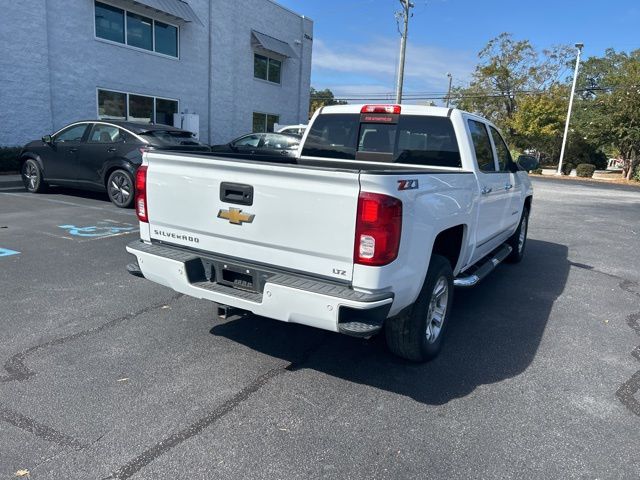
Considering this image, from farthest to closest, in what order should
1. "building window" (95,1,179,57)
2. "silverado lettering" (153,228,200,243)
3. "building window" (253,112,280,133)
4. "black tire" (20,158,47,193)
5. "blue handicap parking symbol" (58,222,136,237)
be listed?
"building window" (253,112,280,133), "building window" (95,1,179,57), "black tire" (20,158,47,193), "blue handicap parking symbol" (58,222,136,237), "silverado lettering" (153,228,200,243)

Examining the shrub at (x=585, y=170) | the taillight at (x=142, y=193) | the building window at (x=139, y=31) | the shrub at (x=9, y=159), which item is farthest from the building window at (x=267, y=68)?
the shrub at (x=585, y=170)

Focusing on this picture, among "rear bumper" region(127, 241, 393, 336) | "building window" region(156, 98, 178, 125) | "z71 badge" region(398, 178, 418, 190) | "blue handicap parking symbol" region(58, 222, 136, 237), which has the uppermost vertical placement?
"building window" region(156, 98, 178, 125)

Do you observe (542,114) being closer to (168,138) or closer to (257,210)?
(168,138)

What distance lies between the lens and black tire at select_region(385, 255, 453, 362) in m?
3.50

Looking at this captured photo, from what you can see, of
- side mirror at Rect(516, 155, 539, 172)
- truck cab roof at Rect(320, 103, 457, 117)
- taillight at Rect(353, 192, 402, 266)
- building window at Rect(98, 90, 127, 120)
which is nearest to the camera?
taillight at Rect(353, 192, 402, 266)

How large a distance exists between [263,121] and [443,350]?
844 inches

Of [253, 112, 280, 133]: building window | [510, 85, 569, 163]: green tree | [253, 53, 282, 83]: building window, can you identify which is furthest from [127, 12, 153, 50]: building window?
[510, 85, 569, 163]: green tree

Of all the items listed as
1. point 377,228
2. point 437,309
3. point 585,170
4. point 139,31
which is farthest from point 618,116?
point 377,228

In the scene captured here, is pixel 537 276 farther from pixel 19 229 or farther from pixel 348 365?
pixel 19 229

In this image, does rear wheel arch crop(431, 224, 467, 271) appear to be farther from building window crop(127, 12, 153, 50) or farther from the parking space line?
building window crop(127, 12, 153, 50)

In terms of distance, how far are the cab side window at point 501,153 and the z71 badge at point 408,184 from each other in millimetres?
2893

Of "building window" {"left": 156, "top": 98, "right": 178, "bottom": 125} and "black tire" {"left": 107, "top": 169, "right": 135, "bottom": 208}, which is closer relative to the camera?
"black tire" {"left": 107, "top": 169, "right": 135, "bottom": 208}

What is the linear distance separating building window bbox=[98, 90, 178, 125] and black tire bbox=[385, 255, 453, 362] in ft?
48.8

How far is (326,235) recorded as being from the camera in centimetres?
300
